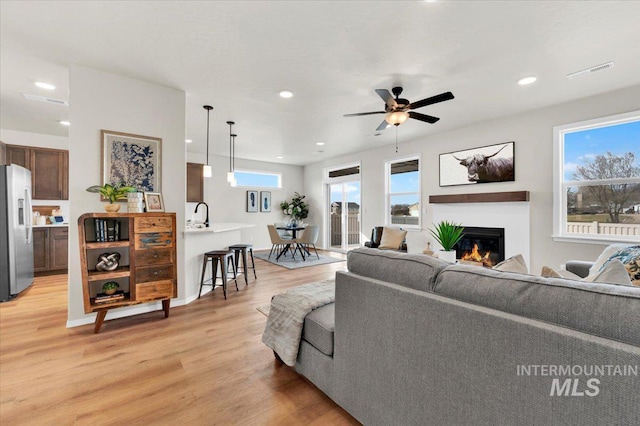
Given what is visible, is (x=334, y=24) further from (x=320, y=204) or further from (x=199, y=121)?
(x=320, y=204)

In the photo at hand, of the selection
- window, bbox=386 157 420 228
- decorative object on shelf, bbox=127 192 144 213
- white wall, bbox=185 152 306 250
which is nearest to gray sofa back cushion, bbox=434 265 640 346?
decorative object on shelf, bbox=127 192 144 213

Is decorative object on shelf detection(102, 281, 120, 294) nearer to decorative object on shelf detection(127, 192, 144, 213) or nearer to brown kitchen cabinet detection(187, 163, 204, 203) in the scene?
decorative object on shelf detection(127, 192, 144, 213)

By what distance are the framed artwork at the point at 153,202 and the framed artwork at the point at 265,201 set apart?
507cm

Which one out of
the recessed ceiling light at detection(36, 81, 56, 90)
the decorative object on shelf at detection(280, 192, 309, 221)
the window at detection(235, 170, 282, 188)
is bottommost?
the decorative object on shelf at detection(280, 192, 309, 221)

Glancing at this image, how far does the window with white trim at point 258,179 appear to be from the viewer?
315 inches

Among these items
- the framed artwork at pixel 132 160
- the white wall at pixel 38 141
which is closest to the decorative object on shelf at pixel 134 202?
the framed artwork at pixel 132 160

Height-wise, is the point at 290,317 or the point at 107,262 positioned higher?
the point at 107,262

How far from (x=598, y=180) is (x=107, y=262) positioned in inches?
241

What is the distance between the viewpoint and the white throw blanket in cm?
188

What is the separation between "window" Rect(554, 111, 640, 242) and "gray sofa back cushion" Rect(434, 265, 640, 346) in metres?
3.83

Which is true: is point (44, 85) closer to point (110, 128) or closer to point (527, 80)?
point (110, 128)

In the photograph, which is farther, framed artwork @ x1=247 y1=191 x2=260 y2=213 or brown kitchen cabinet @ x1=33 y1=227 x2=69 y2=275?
framed artwork @ x1=247 y1=191 x2=260 y2=213

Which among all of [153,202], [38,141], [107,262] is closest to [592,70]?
[153,202]

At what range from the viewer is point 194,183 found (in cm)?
699
